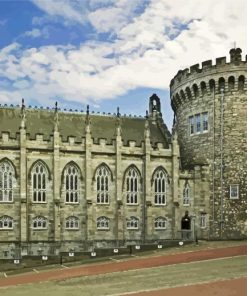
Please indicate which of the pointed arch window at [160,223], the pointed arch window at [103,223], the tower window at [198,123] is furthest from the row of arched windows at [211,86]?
the pointed arch window at [103,223]

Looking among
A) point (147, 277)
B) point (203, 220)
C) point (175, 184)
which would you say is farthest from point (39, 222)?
point (147, 277)

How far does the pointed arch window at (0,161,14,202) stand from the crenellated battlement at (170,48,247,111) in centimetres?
2058

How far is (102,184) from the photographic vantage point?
52531 millimetres

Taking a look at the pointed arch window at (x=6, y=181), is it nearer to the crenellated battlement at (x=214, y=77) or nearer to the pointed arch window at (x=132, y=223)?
the pointed arch window at (x=132, y=223)

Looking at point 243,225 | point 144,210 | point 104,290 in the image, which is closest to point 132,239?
point 144,210

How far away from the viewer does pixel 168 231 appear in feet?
176

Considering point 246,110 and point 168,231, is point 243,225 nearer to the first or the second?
point 168,231

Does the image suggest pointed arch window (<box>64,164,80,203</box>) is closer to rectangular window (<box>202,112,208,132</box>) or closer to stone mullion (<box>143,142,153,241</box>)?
stone mullion (<box>143,142,153,241</box>)

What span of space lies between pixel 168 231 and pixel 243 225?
7482 millimetres

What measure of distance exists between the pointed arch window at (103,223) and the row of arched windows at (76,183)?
167 centimetres

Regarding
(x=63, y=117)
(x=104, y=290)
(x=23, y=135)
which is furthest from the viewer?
(x=63, y=117)

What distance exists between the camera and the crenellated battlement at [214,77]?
52.8 metres

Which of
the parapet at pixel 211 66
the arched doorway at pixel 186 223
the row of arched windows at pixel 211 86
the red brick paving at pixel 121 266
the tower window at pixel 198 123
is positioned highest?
the parapet at pixel 211 66

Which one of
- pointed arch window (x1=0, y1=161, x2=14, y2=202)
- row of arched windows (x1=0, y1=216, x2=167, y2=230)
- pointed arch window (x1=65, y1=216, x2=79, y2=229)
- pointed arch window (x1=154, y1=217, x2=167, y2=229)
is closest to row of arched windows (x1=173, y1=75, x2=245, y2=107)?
A: pointed arch window (x1=154, y1=217, x2=167, y2=229)
